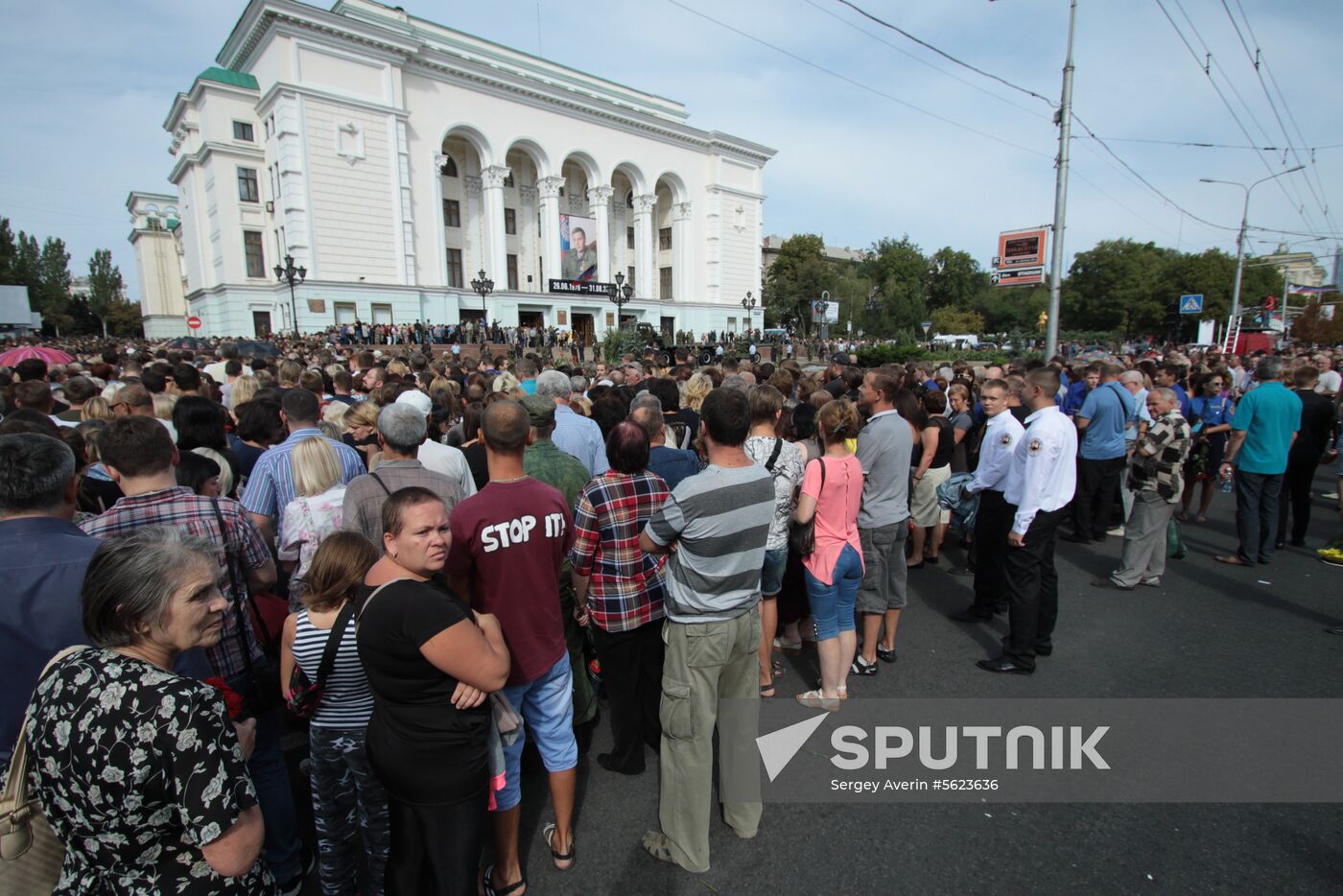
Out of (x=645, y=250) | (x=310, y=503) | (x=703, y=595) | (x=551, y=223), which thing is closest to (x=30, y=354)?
(x=310, y=503)

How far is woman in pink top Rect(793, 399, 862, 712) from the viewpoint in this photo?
3.52 metres

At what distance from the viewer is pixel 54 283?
67.7 m

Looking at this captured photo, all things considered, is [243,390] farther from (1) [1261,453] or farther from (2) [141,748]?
(1) [1261,453]

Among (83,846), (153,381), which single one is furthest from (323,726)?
(153,381)

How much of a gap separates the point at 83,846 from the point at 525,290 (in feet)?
126

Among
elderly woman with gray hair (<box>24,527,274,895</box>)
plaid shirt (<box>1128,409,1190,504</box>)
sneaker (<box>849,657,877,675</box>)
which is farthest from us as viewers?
plaid shirt (<box>1128,409,1190,504</box>)

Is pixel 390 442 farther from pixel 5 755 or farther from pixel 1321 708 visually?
pixel 1321 708

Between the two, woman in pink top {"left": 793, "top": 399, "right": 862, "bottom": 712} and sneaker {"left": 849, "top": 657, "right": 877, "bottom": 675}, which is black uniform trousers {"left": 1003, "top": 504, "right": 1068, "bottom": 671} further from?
woman in pink top {"left": 793, "top": 399, "right": 862, "bottom": 712}

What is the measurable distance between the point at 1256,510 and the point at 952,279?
2862 inches

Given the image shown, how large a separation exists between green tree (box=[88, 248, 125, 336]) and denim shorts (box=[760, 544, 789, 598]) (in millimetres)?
86206

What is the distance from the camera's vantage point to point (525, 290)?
3756 cm

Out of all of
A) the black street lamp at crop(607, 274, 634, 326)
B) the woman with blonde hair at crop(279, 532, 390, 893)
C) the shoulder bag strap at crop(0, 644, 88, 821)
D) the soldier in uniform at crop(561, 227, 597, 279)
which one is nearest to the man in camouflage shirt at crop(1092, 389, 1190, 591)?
the woman with blonde hair at crop(279, 532, 390, 893)

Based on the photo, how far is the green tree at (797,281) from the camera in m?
56.8

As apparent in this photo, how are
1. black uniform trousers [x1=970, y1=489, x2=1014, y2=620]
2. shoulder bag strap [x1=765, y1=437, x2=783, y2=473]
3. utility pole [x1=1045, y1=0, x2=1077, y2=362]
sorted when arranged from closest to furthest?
shoulder bag strap [x1=765, y1=437, x2=783, y2=473]
black uniform trousers [x1=970, y1=489, x2=1014, y2=620]
utility pole [x1=1045, y1=0, x2=1077, y2=362]
